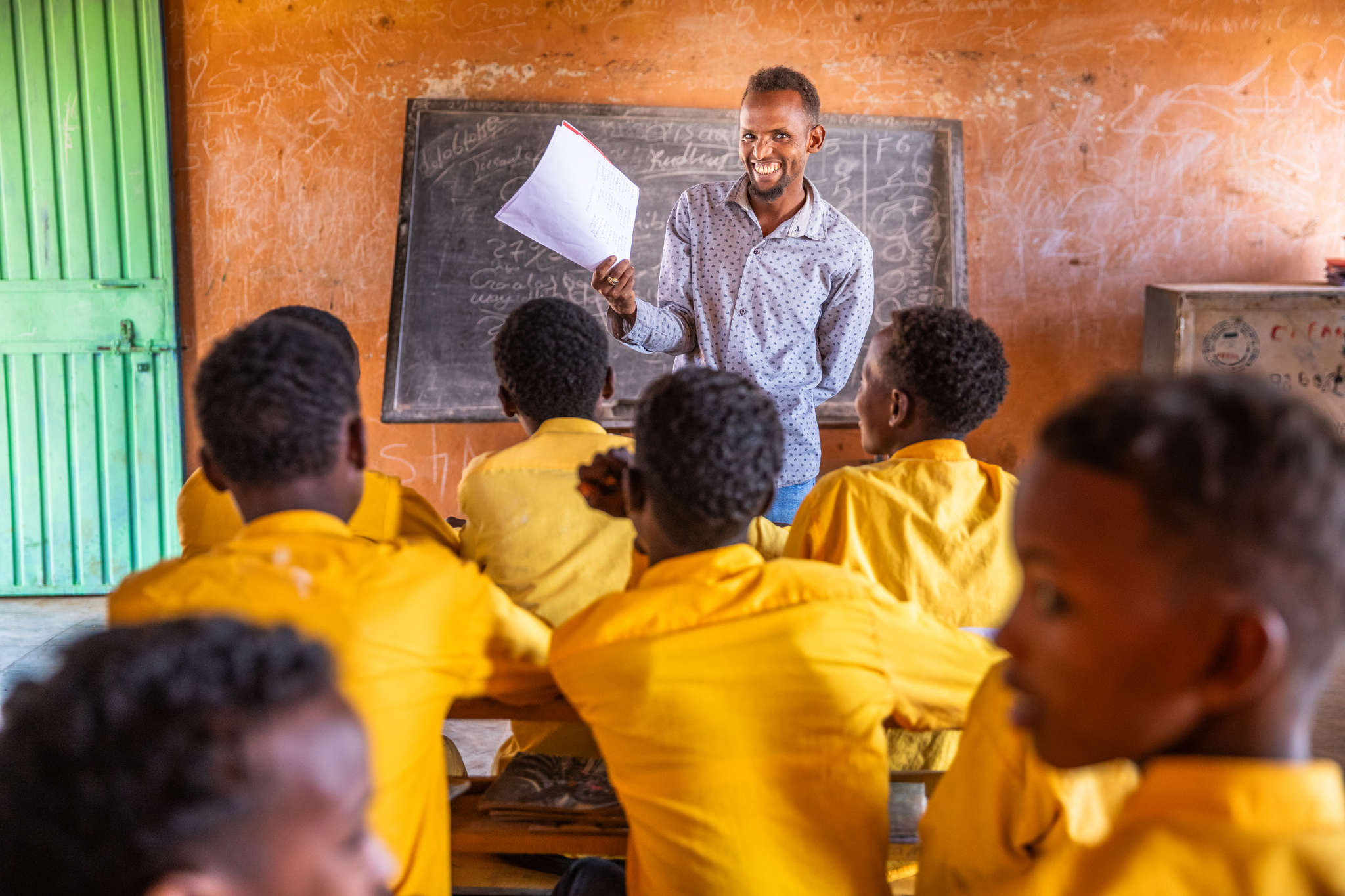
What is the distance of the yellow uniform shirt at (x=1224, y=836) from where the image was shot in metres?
0.56

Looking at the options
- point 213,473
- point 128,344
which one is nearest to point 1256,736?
point 213,473

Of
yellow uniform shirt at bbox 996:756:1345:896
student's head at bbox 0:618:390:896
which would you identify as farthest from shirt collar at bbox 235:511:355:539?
yellow uniform shirt at bbox 996:756:1345:896

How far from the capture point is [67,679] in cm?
54

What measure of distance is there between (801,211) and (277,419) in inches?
67.4

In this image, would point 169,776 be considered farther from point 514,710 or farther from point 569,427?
point 569,427

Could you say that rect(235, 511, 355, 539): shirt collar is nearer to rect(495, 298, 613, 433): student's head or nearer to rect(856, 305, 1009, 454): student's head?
rect(495, 298, 613, 433): student's head

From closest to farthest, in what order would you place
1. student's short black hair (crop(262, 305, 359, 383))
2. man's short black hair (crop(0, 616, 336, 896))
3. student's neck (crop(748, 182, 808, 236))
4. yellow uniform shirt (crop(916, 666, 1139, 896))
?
man's short black hair (crop(0, 616, 336, 896))
yellow uniform shirt (crop(916, 666, 1139, 896))
student's short black hair (crop(262, 305, 359, 383))
student's neck (crop(748, 182, 808, 236))

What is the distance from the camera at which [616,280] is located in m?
2.24

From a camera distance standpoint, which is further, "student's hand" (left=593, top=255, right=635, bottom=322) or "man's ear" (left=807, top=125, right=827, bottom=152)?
"man's ear" (left=807, top=125, right=827, bottom=152)

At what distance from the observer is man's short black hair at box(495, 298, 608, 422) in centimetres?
189

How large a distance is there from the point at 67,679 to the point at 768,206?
230 cm

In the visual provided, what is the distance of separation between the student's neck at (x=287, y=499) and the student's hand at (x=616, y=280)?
3.52 ft

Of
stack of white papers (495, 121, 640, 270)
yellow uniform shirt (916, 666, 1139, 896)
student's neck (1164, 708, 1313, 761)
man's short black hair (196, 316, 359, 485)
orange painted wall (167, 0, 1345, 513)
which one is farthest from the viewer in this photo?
orange painted wall (167, 0, 1345, 513)

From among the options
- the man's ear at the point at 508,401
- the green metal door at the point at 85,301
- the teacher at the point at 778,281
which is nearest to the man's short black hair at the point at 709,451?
the man's ear at the point at 508,401
